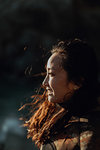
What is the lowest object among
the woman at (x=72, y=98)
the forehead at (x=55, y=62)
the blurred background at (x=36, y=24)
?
the woman at (x=72, y=98)

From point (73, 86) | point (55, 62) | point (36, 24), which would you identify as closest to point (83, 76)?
point (73, 86)

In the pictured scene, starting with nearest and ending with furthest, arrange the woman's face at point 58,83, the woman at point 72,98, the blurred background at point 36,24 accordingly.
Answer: the woman at point 72,98 → the woman's face at point 58,83 → the blurred background at point 36,24

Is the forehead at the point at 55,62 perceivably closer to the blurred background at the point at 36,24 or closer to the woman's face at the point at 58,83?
the woman's face at the point at 58,83

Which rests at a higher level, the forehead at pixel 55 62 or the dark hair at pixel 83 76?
the forehead at pixel 55 62

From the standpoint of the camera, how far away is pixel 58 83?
144 cm

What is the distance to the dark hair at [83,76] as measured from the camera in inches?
53.4

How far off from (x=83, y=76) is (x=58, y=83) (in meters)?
0.16

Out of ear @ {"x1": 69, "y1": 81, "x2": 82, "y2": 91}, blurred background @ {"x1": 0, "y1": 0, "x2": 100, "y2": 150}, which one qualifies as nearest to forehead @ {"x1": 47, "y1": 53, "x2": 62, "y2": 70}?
ear @ {"x1": 69, "y1": 81, "x2": 82, "y2": 91}

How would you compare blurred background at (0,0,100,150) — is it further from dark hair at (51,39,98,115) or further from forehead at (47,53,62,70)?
dark hair at (51,39,98,115)

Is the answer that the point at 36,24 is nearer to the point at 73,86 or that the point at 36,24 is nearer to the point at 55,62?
the point at 55,62

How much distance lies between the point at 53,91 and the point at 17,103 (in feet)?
26.1

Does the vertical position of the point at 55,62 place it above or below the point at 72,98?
above

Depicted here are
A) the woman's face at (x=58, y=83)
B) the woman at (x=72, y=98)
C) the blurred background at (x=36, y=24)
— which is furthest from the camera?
the blurred background at (x=36, y=24)

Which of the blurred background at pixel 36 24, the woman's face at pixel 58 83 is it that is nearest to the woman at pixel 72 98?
the woman's face at pixel 58 83
